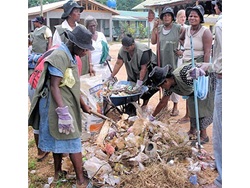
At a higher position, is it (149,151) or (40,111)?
(40,111)

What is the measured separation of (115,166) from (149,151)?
464 millimetres

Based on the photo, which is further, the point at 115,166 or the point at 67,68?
the point at 115,166

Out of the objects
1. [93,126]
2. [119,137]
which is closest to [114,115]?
[93,126]

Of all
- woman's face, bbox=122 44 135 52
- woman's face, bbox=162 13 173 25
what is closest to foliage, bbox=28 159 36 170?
woman's face, bbox=122 44 135 52

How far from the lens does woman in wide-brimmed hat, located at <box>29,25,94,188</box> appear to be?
3182mm

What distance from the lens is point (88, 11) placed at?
27.7m

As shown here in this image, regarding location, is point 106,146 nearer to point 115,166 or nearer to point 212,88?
point 115,166

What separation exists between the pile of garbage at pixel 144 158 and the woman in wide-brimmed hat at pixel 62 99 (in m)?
0.38

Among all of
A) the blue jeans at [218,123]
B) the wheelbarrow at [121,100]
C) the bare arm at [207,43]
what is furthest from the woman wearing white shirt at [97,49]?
the blue jeans at [218,123]

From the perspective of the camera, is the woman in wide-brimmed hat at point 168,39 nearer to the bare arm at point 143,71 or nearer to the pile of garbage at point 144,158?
the bare arm at point 143,71

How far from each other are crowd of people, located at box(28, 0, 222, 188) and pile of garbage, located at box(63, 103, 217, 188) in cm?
23

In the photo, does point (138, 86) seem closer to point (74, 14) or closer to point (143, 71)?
point (143, 71)

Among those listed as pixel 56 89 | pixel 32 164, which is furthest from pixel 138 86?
pixel 56 89

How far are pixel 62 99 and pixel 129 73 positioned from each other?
2.75 m
